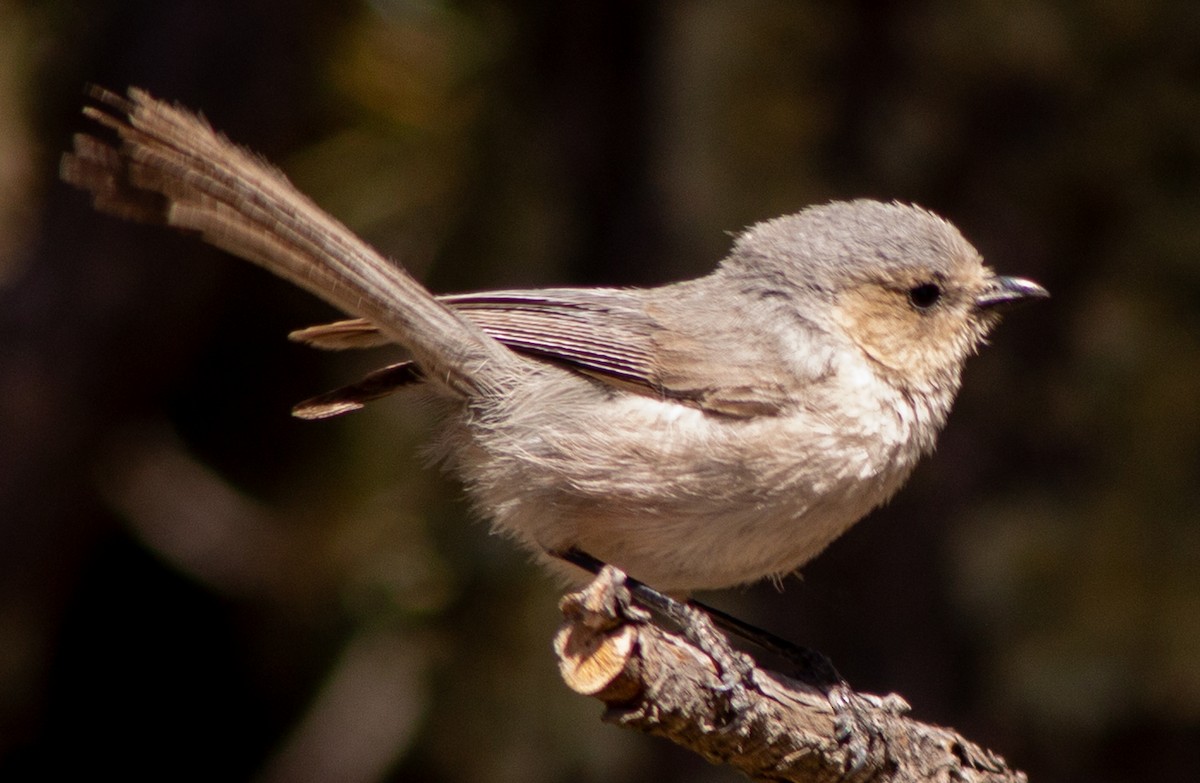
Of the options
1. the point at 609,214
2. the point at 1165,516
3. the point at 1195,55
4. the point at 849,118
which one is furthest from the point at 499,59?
the point at 1165,516

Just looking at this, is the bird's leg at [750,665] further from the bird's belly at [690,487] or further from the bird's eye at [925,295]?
the bird's eye at [925,295]

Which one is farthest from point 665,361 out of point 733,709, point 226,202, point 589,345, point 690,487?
point 226,202

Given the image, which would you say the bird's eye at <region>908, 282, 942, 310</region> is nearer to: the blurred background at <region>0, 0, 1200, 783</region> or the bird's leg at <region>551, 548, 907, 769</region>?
the bird's leg at <region>551, 548, 907, 769</region>

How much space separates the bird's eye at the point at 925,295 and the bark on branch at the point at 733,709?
1.07 meters

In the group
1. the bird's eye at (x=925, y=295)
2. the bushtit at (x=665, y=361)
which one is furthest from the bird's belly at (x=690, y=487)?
the bird's eye at (x=925, y=295)

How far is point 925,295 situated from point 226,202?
1869mm

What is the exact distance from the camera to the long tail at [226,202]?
3166 millimetres

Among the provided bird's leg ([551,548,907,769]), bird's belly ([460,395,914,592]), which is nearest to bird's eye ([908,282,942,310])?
bird's belly ([460,395,914,592])

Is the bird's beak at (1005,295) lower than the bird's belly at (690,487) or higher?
higher

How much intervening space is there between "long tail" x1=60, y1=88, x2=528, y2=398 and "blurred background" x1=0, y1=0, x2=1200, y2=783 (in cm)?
213

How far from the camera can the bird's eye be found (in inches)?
154

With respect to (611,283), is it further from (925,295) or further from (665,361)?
(665,361)

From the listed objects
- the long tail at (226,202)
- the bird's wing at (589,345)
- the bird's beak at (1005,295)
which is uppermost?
the bird's beak at (1005,295)

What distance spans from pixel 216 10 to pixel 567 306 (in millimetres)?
2446
